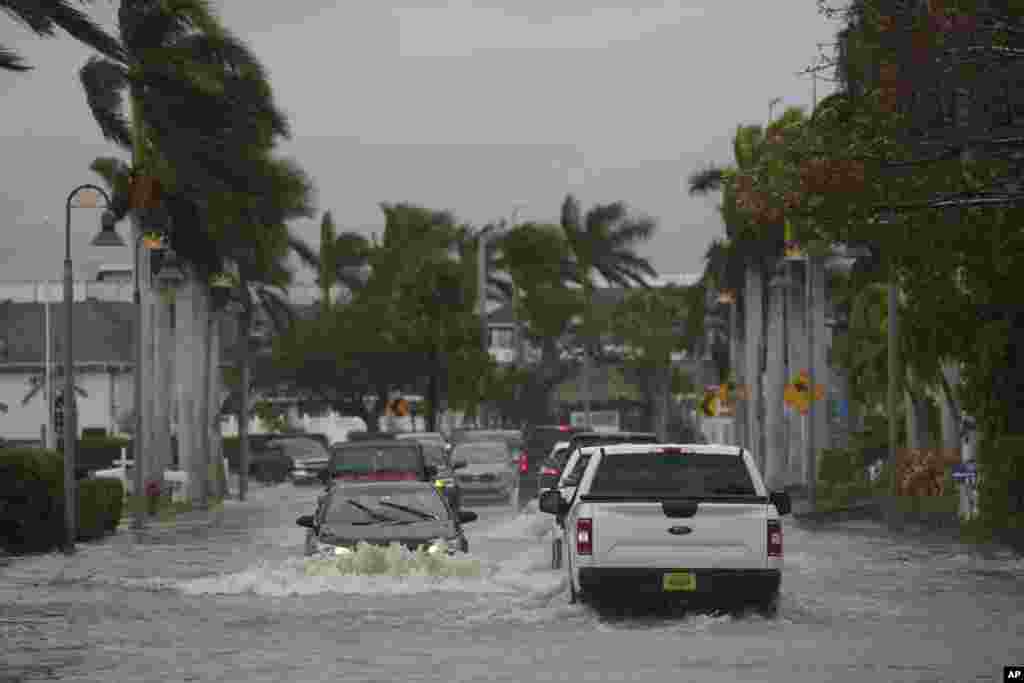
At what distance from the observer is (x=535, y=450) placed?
56.9 metres

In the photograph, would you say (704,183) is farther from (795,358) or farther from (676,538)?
(676,538)

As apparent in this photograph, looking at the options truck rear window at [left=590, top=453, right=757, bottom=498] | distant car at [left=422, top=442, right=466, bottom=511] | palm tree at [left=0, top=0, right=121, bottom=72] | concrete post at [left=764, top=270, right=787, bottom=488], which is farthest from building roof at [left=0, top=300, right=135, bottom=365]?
truck rear window at [left=590, top=453, right=757, bottom=498]

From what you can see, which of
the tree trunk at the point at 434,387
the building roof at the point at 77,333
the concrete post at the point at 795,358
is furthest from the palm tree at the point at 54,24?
the building roof at the point at 77,333

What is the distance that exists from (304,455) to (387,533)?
181ft

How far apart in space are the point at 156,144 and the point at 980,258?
20.5 m

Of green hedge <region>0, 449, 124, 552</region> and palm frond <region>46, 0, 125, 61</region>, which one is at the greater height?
palm frond <region>46, 0, 125, 61</region>

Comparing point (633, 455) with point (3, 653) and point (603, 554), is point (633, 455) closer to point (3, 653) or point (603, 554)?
point (603, 554)

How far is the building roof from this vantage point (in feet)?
335

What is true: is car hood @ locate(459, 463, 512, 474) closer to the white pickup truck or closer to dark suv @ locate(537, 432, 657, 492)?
dark suv @ locate(537, 432, 657, 492)

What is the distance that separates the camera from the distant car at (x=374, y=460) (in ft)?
125

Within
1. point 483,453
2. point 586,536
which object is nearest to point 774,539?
point 586,536

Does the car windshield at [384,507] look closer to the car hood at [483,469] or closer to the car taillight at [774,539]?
the car taillight at [774,539]

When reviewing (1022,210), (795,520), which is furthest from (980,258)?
(795,520)

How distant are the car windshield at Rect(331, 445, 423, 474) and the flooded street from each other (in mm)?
6339
